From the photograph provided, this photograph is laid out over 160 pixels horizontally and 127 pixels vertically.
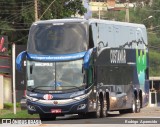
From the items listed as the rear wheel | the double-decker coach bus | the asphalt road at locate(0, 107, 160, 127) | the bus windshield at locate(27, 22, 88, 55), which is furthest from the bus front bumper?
the bus windshield at locate(27, 22, 88, 55)

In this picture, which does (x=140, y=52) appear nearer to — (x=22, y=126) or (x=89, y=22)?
(x=89, y=22)

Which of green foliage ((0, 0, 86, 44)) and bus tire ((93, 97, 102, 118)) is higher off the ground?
green foliage ((0, 0, 86, 44))

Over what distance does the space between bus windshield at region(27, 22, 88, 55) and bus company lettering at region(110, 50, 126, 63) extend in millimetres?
3307

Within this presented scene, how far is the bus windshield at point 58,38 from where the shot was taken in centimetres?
2903

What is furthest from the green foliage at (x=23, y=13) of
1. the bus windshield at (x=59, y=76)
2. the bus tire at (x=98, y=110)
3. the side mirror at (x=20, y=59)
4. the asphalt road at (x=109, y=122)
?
the asphalt road at (x=109, y=122)

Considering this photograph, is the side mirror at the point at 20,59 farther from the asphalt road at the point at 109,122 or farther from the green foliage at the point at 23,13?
the green foliage at the point at 23,13

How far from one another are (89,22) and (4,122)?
219 inches

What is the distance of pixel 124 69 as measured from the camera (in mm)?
34000

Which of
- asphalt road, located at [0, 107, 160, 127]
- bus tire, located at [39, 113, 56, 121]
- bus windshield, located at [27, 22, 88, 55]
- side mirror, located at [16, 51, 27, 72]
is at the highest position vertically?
bus windshield, located at [27, 22, 88, 55]

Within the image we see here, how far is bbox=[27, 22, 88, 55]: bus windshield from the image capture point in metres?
29.0

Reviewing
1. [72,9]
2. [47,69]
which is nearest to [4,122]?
[47,69]

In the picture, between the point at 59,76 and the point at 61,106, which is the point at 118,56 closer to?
the point at 59,76

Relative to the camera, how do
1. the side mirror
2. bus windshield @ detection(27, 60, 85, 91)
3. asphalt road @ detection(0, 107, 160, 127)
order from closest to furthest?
asphalt road @ detection(0, 107, 160, 127) < bus windshield @ detection(27, 60, 85, 91) < the side mirror

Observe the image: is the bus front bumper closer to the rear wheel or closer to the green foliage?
the rear wheel
